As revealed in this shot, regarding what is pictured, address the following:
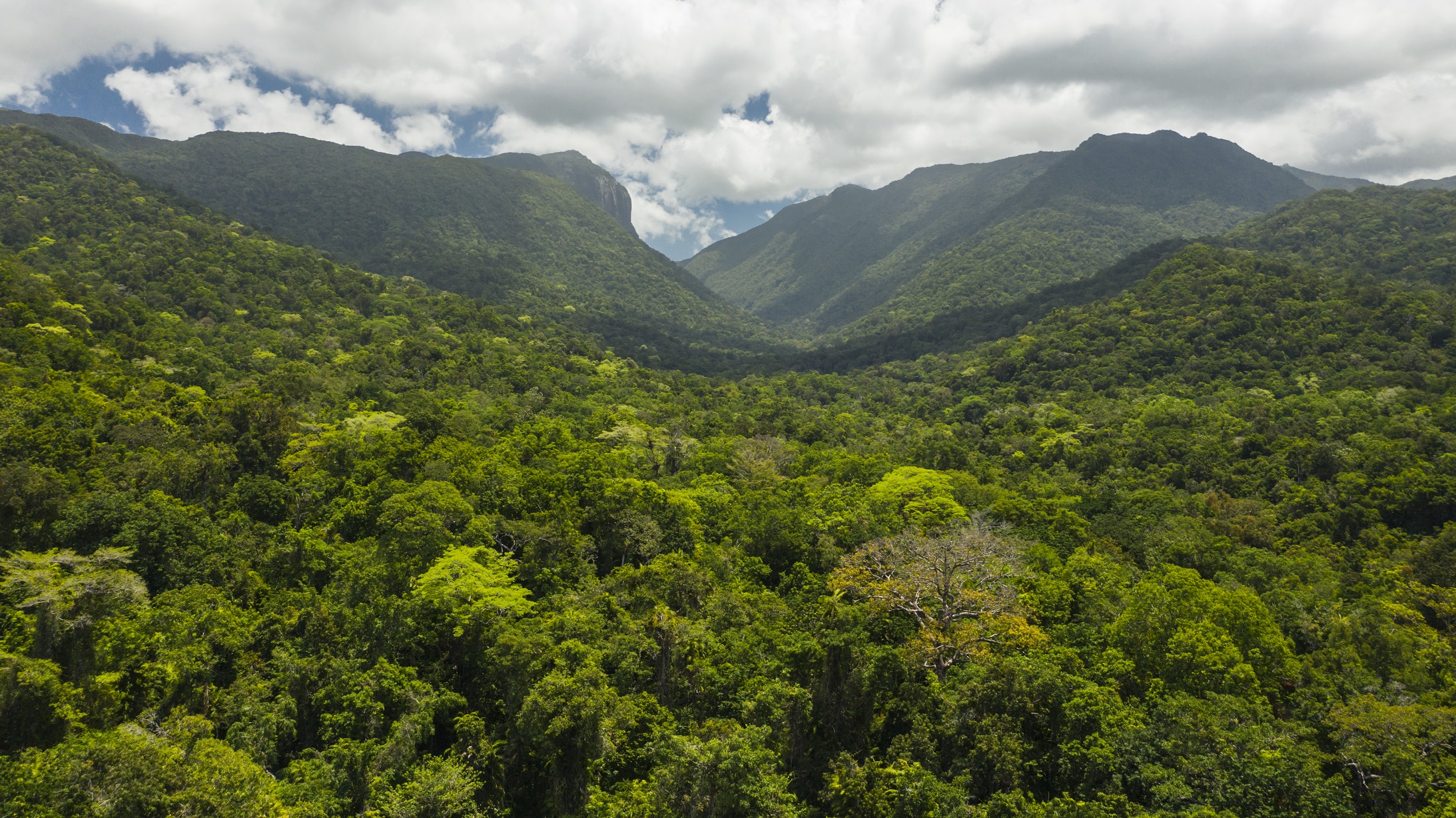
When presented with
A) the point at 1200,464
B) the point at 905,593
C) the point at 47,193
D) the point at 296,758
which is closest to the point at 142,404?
the point at 296,758

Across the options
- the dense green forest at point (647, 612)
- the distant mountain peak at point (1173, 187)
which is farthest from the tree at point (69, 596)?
the distant mountain peak at point (1173, 187)

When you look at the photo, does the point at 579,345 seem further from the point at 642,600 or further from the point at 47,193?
the point at 642,600

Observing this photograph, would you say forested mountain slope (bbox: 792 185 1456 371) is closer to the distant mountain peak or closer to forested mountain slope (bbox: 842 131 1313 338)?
forested mountain slope (bbox: 842 131 1313 338)

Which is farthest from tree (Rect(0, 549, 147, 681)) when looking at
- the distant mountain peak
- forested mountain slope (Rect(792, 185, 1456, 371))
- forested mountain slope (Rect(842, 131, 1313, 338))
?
the distant mountain peak

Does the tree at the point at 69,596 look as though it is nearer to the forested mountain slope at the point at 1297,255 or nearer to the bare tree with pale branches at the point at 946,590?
the bare tree with pale branches at the point at 946,590

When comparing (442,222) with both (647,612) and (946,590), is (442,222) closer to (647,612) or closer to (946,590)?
(647,612)

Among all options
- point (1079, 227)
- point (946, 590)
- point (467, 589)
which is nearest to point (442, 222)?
point (467, 589)
